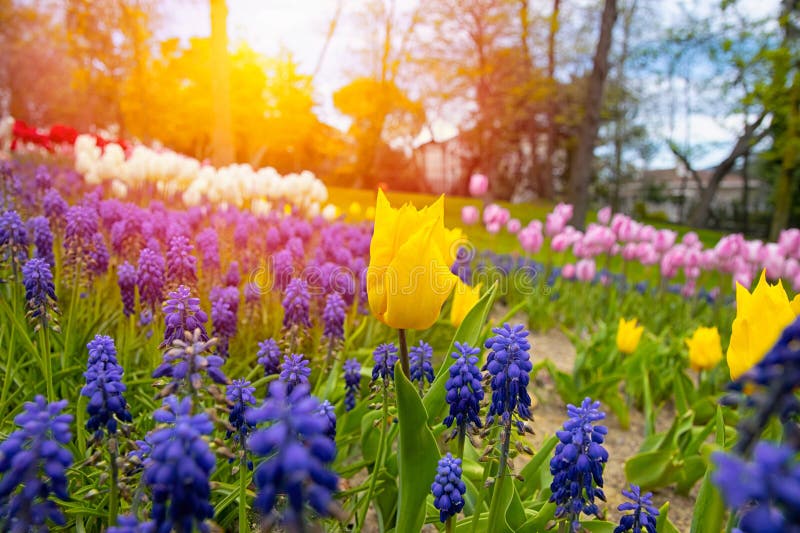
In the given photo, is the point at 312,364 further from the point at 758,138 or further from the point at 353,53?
the point at 758,138

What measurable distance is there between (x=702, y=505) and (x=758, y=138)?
72.2ft

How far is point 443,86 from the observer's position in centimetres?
1767

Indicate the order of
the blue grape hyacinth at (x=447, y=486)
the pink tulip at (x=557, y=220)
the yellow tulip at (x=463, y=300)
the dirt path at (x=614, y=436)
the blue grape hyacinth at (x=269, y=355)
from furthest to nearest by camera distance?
1. the pink tulip at (x=557, y=220)
2. the dirt path at (x=614, y=436)
3. the yellow tulip at (x=463, y=300)
4. the blue grape hyacinth at (x=269, y=355)
5. the blue grape hyacinth at (x=447, y=486)

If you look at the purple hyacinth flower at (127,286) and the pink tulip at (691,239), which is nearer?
the purple hyacinth flower at (127,286)

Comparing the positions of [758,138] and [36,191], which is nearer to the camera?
[36,191]

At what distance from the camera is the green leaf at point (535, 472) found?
1558 millimetres

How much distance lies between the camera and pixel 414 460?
1.19 meters

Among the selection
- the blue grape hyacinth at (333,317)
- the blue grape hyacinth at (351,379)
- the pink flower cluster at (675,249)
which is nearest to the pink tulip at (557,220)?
the pink flower cluster at (675,249)

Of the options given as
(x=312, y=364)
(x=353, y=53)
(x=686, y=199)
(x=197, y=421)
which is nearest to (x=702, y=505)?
(x=197, y=421)

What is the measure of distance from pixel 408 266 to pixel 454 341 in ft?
0.76

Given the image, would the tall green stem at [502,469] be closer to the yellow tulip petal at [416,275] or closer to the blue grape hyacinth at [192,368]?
the yellow tulip petal at [416,275]

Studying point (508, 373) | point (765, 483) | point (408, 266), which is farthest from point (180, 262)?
point (765, 483)

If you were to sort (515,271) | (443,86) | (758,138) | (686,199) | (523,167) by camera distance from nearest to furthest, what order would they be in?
(515,271) < (443,86) < (758,138) < (523,167) < (686,199)

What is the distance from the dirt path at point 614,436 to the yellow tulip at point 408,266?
1.08m
